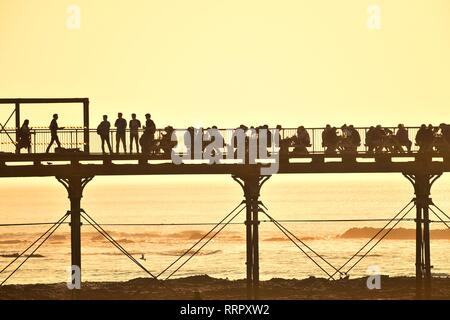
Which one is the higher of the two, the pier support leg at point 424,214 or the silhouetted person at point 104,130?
the silhouetted person at point 104,130

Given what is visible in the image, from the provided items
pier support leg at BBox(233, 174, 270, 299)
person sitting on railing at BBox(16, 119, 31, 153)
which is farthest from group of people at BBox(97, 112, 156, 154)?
pier support leg at BBox(233, 174, 270, 299)

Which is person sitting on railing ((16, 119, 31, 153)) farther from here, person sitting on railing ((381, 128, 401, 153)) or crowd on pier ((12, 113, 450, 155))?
person sitting on railing ((381, 128, 401, 153))

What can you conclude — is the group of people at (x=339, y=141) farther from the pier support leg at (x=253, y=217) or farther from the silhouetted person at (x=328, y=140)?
the pier support leg at (x=253, y=217)

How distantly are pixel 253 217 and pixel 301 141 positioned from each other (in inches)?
144

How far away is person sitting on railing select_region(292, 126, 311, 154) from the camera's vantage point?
58438 mm

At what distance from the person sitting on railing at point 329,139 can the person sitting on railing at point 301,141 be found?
0.70m

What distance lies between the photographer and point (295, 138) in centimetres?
5869

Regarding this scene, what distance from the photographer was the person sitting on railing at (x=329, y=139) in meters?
58.8

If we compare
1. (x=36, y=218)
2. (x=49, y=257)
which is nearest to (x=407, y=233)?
(x=49, y=257)

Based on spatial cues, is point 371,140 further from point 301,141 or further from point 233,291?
point 233,291

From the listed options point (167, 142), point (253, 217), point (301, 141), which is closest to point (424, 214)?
point (301, 141)

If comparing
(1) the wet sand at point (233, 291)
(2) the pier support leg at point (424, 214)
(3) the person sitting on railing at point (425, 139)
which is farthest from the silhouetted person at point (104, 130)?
(3) the person sitting on railing at point (425, 139)
